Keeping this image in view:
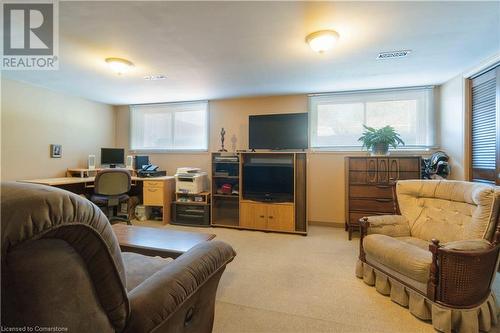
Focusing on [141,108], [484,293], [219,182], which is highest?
[141,108]

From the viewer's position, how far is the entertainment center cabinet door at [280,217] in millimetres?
3729

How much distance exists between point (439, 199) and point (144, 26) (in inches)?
130

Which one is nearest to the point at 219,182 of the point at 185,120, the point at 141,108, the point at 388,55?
the point at 185,120

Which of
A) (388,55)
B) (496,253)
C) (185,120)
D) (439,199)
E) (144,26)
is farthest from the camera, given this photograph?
(185,120)

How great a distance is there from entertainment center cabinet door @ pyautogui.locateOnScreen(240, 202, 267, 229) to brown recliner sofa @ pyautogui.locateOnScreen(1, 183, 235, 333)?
299 cm

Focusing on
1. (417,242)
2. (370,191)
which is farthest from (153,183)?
(417,242)

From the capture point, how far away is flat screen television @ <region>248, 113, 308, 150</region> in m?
3.93

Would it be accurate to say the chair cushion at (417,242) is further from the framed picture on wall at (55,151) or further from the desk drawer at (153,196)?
the framed picture on wall at (55,151)

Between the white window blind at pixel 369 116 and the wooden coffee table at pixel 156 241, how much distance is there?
113 inches

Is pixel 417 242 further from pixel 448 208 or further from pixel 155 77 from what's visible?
pixel 155 77

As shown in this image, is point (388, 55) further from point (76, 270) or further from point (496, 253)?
point (76, 270)

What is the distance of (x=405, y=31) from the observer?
218 centimetres

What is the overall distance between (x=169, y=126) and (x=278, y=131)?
8.03ft

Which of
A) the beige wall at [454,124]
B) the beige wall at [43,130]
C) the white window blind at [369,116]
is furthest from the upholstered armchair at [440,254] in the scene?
the beige wall at [43,130]
